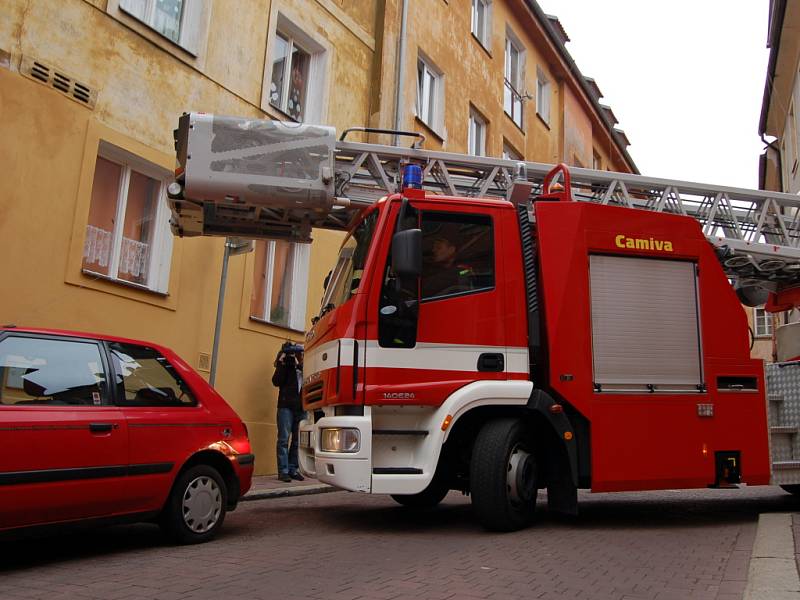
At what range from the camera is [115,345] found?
579 cm

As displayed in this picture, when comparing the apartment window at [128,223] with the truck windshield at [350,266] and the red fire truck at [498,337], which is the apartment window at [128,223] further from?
the truck windshield at [350,266]

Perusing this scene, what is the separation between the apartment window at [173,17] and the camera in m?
10.5

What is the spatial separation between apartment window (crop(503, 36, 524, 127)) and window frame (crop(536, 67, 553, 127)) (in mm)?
1422

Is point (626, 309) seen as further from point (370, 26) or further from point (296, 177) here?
point (370, 26)

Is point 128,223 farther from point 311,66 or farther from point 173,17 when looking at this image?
point 311,66

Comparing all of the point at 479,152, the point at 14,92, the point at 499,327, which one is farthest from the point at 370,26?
the point at 499,327

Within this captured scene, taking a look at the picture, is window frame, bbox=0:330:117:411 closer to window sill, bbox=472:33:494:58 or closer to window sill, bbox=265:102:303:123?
window sill, bbox=265:102:303:123

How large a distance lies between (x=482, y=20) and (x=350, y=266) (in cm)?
1577

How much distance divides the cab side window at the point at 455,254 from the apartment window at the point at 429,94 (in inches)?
419

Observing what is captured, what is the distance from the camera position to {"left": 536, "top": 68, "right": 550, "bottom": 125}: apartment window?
80.1 feet

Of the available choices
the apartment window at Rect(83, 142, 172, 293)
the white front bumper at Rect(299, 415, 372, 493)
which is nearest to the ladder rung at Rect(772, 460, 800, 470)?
the white front bumper at Rect(299, 415, 372, 493)

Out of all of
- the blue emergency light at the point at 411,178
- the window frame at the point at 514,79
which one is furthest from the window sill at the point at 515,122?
the blue emergency light at the point at 411,178

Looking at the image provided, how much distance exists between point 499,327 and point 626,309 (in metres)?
1.29

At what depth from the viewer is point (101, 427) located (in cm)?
529
